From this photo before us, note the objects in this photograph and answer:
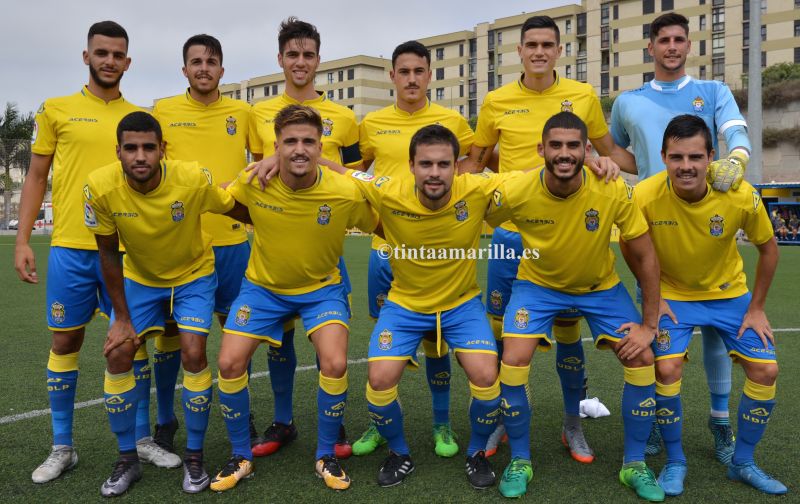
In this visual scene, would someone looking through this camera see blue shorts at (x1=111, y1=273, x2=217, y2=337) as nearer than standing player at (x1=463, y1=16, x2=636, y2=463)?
Yes

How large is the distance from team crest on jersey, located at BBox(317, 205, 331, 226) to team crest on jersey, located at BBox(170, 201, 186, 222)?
76 cm

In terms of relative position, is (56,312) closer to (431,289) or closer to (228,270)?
(228,270)

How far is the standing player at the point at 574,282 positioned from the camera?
11.2 ft

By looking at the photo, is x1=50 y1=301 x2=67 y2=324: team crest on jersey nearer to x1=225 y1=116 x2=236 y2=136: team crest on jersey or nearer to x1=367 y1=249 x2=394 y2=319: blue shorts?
x1=225 y1=116 x2=236 y2=136: team crest on jersey

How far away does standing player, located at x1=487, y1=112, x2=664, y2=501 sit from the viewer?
3.43 m

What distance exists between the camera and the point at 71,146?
3854 millimetres

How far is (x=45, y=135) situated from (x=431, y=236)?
7.90ft

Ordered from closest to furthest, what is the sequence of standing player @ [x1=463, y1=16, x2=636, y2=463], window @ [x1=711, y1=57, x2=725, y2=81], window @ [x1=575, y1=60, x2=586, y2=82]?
standing player @ [x1=463, y1=16, x2=636, y2=463] → window @ [x1=711, y1=57, x2=725, y2=81] → window @ [x1=575, y1=60, x2=586, y2=82]

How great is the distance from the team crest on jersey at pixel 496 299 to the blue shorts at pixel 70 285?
2.47 m

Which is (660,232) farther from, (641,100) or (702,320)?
(641,100)

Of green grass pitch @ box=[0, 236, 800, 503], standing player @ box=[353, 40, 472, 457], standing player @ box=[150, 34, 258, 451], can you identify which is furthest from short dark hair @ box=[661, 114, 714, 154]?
standing player @ box=[150, 34, 258, 451]

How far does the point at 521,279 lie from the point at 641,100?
1.43 meters

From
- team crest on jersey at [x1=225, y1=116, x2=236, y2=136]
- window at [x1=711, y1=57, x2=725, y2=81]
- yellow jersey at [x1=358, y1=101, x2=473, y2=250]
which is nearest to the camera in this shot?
team crest on jersey at [x1=225, y1=116, x2=236, y2=136]

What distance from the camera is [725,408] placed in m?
3.90
